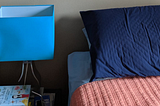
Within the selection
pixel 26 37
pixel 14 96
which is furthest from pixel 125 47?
pixel 14 96

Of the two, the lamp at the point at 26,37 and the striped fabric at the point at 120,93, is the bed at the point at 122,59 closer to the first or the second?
the striped fabric at the point at 120,93

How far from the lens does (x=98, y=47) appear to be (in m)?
1.12

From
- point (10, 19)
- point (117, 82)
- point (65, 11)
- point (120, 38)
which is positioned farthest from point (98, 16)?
point (10, 19)

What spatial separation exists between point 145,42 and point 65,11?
0.69 m

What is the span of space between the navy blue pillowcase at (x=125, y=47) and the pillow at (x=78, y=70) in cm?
13

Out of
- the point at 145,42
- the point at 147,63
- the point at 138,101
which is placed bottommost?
the point at 138,101

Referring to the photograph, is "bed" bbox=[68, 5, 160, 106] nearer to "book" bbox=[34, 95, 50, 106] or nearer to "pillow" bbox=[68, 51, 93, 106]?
"pillow" bbox=[68, 51, 93, 106]

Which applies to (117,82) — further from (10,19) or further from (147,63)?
(10,19)

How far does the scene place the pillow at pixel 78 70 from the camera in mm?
1208

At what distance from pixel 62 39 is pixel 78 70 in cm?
37

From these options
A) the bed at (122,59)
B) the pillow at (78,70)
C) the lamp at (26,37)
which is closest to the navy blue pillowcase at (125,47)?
the bed at (122,59)

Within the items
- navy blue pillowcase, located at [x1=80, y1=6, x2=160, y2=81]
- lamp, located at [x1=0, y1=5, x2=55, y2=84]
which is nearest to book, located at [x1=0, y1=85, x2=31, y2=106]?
lamp, located at [x1=0, y1=5, x2=55, y2=84]

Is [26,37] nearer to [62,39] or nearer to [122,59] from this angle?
[62,39]

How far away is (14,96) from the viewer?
1237 millimetres
